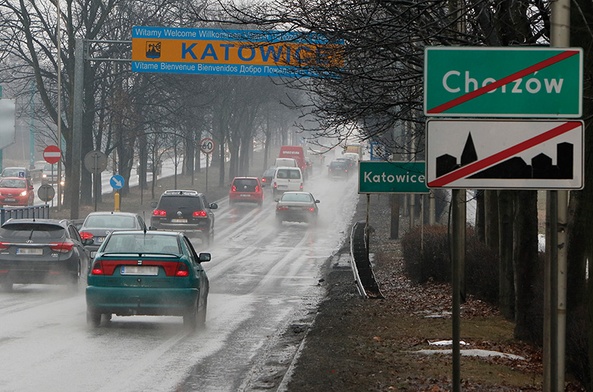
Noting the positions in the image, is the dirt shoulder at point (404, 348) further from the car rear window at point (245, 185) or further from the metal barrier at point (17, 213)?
the car rear window at point (245, 185)

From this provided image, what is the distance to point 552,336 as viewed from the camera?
7559 millimetres

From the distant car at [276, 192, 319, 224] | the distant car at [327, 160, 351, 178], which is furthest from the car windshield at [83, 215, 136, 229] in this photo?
the distant car at [327, 160, 351, 178]

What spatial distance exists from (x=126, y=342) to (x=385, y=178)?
8635 mm

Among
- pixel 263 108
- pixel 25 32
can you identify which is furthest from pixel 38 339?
pixel 263 108

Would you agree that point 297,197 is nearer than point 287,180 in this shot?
Yes

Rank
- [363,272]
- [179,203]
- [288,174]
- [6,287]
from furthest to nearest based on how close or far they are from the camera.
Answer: [288,174]
[179,203]
[363,272]
[6,287]

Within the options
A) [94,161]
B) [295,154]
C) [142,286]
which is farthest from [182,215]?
[295,154]

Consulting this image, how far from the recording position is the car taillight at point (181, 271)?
17.0m

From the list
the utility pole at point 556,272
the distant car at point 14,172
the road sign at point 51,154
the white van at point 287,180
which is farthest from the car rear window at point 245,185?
the utility pole at point 556,272

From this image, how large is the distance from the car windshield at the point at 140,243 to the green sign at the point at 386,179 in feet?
19.6

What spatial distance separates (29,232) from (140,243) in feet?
21.7

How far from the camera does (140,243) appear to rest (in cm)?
1762

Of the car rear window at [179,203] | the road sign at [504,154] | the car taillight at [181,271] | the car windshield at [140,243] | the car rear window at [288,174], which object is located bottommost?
the car taillight at [181,271]

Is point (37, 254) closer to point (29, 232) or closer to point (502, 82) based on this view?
point (29, 232)
